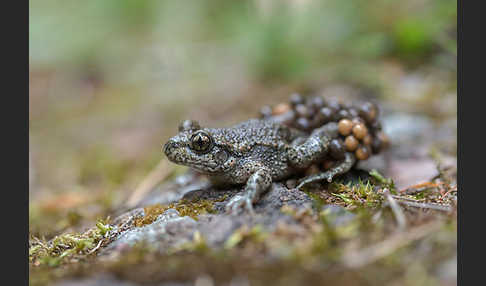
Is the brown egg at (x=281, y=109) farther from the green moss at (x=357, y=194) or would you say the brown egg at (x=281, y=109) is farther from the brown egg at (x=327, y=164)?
the green moss at (x=357, y=194)

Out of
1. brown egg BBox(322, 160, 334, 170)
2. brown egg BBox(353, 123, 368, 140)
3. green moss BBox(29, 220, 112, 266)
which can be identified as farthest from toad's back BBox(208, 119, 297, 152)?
green moss BBox(29, 220, 112, 266)

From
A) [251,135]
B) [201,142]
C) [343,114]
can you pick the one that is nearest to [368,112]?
[343,114]

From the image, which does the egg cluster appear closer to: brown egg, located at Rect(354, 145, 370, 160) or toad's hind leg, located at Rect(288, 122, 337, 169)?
brown egg, located at Rect(354, 145, 370, 160)

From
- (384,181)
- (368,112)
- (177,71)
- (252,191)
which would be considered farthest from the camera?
(177,71)

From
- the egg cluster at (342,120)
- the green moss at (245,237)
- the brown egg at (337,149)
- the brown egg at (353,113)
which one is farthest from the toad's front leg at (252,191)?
the brown egg at (353,113)

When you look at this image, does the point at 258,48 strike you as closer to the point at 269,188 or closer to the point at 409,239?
the point at 269,188

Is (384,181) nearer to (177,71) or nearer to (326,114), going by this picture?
(326,114)

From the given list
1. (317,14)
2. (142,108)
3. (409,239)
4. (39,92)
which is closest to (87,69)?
(39,92)
